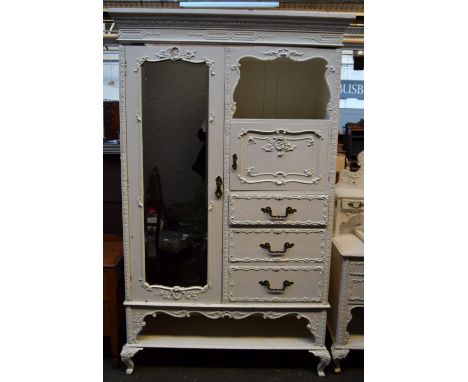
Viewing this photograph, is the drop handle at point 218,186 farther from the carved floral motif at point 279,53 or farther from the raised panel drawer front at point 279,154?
the carved floral motif at point 279,53

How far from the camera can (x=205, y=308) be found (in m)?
1.70

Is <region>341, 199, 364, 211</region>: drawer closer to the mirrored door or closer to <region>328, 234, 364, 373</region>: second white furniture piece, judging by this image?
<region>328, 234, 364, 373</region>: second white furniture piece

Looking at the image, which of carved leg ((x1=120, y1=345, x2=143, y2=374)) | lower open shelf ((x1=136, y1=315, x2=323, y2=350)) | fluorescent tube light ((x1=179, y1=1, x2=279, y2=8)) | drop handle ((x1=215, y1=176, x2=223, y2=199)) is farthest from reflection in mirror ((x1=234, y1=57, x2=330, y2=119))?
carved leg ((x1=120, y1=345, x2=143, y2=374))

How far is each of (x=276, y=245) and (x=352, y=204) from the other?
1.62 ft

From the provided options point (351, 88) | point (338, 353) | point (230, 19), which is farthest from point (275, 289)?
point (351, 88)

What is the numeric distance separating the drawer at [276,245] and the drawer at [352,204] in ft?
0.93

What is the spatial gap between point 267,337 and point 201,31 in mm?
1438

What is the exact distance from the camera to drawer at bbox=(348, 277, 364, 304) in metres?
1.71

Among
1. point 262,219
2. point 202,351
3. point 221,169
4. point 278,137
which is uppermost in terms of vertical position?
point 278,137

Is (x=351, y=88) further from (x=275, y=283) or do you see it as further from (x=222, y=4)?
(x=275, y=283)

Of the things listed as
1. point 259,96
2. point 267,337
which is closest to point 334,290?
point 267,337

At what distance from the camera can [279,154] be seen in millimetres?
1599

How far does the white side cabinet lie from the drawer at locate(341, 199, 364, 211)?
256mm

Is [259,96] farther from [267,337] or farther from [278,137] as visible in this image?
[267,337]
